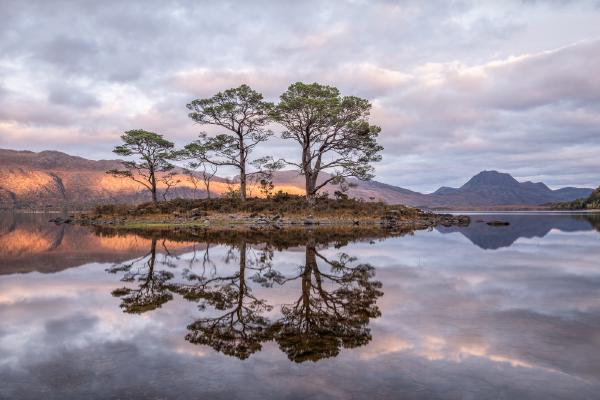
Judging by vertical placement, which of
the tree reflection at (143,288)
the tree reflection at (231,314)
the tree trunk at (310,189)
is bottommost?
Answer: the tree reflection at (143,288)

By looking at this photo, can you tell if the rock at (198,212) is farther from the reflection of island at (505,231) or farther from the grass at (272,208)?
the reflection of island at (505,231)

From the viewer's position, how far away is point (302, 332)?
8516 millimetres

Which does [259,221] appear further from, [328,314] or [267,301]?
[328,314]

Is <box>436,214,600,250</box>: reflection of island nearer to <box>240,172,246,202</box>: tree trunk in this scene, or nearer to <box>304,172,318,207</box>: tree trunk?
<box>304,172,318,207</box>: tree trunk

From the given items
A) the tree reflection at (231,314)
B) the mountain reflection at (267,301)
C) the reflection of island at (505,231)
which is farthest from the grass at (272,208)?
the tree reflection at (231,314)

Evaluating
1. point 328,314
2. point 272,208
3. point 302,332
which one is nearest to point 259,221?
point 272,208

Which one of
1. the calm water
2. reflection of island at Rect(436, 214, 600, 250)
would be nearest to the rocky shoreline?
reflection of island at Rect(436, 214, 600, 250)

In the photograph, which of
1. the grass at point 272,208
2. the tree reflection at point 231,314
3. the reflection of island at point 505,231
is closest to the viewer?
the tree reflection at point 231,314

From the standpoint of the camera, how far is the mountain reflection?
316 inches

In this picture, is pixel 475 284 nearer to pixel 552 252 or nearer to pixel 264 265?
pixel 264 265

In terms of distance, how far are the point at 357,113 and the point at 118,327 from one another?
4730cm

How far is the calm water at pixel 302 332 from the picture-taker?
19.8ft

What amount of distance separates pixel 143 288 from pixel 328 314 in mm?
7091

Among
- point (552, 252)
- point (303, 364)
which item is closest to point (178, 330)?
point (303, 364)
